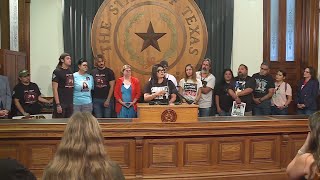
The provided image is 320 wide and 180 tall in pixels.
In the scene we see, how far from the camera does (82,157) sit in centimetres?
173

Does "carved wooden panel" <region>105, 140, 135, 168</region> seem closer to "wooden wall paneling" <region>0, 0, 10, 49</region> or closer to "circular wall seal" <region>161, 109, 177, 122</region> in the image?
"circular wall seal" <region>161, 109, 177, 122</region>

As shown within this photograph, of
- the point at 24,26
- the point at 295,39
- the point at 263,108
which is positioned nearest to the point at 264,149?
the point at 263,108

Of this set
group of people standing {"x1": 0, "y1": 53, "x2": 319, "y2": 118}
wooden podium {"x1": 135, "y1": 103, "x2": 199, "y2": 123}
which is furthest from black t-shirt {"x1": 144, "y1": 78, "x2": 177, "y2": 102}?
group of people standing {"x1": 0, "y1": 53, "x2": 319, "y2": 118}

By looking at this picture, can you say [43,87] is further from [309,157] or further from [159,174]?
[309,157]

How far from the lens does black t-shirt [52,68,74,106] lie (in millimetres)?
5129

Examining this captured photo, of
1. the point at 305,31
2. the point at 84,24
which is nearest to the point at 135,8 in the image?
the point at 84,24

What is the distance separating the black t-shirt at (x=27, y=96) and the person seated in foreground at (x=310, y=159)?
4033mm

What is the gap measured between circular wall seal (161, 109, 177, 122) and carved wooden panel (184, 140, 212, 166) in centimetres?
28

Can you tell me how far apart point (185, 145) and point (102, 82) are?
2.14 metres

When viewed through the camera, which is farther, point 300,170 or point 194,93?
point 194,93

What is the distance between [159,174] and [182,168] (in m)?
0.24

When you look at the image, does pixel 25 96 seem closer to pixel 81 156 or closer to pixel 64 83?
pixel 64 83

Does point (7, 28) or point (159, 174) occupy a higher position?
point (7, 28)

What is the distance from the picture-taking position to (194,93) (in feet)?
17.6
